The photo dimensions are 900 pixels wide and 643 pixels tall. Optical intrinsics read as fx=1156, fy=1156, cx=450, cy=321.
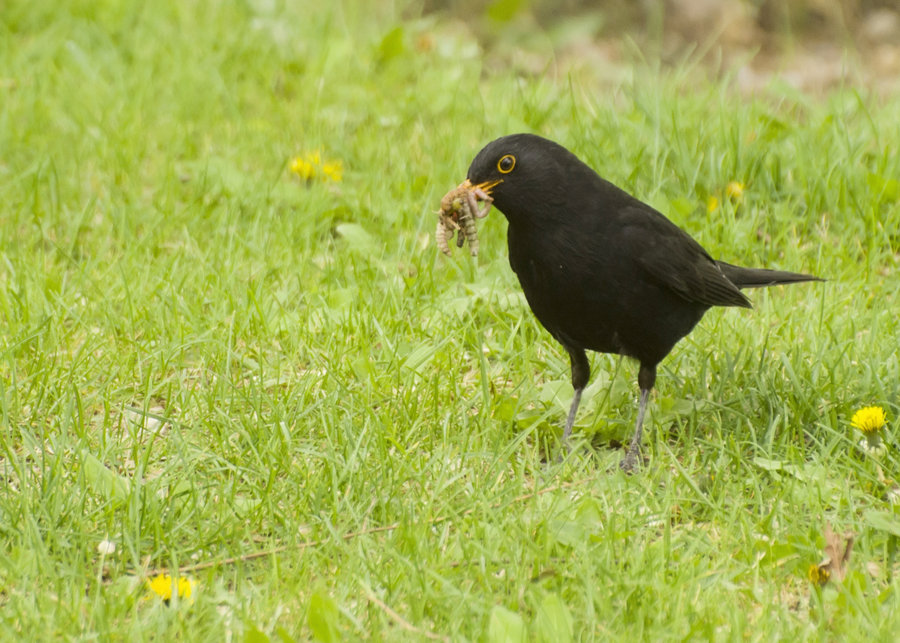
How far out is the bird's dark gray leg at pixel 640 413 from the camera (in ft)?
12.3

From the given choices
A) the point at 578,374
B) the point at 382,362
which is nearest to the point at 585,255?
the point at 578,374

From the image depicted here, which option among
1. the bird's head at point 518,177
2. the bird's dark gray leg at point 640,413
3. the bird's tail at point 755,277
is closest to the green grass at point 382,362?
the bird's dark gray leg at point 640,413

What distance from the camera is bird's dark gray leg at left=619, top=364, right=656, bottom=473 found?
3.76 m

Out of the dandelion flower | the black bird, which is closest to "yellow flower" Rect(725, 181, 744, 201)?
the black bird

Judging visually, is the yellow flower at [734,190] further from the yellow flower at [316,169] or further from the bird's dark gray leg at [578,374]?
the yellow flower at [316,169]

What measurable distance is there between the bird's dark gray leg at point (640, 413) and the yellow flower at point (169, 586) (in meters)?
1.49

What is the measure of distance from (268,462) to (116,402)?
2.54 ft

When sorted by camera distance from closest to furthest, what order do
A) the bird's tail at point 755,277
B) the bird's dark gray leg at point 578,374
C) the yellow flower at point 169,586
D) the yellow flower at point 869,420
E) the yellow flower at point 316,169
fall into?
the yellow flower at point 169,586
the yellow flower at point 869,420
the bird's dark gray leg at point 578,374
the bird's tail at point 755,277
the yellow flower at point 316,169

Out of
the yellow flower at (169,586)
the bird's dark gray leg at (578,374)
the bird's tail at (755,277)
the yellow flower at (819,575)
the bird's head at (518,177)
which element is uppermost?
the bird's head at (518,177)

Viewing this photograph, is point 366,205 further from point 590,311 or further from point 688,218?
point 590,311

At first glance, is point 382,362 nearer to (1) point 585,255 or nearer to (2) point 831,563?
(1) point 585,255

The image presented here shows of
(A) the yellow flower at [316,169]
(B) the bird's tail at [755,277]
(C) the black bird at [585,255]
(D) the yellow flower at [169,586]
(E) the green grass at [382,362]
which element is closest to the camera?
(D) the yellow flower at [169,586]

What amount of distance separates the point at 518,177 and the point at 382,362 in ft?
2.75

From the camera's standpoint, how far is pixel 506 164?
372cm
